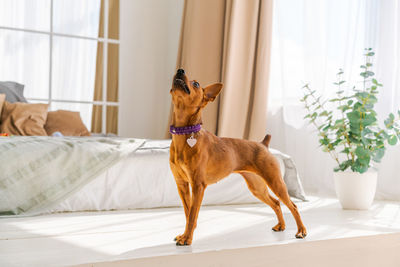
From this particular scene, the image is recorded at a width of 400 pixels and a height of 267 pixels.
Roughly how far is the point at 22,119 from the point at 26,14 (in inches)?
57.6

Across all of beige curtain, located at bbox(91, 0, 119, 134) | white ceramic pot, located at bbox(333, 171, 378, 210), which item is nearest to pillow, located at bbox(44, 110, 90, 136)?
beige curtain, located at bbox(91, 0, 119, 134)

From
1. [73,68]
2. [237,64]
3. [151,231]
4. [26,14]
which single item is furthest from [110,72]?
[151,231]

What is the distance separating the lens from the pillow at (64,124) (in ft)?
11.1

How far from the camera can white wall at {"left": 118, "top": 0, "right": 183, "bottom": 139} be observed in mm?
4594

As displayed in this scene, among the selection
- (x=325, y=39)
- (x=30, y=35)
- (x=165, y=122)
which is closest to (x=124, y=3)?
(x=30, y=35)

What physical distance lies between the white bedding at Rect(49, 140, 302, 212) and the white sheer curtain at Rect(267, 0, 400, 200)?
130cm

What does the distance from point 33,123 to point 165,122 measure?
6.18 ft

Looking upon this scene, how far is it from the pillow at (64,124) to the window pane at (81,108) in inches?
26.7

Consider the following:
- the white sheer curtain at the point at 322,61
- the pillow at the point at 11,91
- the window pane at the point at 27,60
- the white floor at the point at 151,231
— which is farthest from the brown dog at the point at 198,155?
the window pane at the point at 27,60

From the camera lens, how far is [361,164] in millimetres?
2326

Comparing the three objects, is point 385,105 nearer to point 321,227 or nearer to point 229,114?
point 229,114

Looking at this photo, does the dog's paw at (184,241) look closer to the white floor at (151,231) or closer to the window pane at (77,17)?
the white floor at (151,231)

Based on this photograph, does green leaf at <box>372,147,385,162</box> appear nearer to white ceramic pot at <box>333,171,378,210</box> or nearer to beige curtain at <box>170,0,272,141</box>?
white ceramic pot at <box>333,171,378,210</box>

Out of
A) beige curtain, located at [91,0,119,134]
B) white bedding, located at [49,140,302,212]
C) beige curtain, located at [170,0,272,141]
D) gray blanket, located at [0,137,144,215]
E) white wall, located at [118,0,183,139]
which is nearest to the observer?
gray blanket, located at [0,137,144,215]
